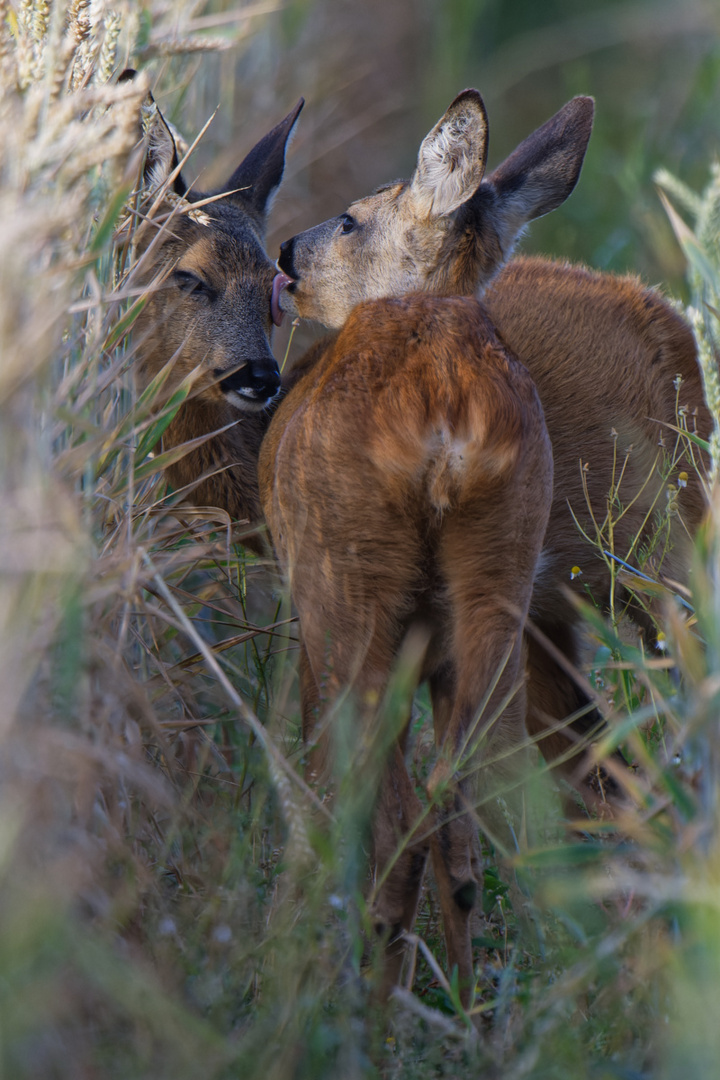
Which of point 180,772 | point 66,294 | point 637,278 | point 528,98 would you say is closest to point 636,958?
point 180,772

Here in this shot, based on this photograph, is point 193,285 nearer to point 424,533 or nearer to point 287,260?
point 287,260

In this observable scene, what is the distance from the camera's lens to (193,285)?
436 centimetres

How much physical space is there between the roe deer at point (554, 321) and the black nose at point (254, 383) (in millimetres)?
285

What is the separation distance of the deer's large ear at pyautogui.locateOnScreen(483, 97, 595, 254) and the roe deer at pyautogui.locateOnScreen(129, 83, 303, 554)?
0.93 metres

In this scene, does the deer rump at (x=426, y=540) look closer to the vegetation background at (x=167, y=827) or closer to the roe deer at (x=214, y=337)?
the vegetation background at (x=167, y=827)

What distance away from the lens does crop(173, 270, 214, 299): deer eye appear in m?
4.37

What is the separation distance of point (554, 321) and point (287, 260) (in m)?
1.01

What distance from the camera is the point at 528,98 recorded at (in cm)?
1205

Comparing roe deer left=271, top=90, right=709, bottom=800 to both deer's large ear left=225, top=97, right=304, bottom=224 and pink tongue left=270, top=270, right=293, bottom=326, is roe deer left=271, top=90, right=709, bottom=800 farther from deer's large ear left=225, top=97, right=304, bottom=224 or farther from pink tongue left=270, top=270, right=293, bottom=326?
deer's large ear left=225, top=97, right=304, bottom=224

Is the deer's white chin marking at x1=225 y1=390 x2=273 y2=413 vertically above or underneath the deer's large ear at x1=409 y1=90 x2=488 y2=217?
underneath

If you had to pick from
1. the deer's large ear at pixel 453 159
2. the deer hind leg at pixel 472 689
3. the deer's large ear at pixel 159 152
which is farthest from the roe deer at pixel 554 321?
the deer hind leg at pixel 472 689

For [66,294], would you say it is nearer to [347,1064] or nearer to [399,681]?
[399,681]

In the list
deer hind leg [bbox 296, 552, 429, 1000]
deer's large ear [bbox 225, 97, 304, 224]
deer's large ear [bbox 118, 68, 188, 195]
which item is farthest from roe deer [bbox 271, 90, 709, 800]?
deer hind leg [bbox 296, 552, 429, 1000]

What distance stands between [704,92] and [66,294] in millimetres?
6233
